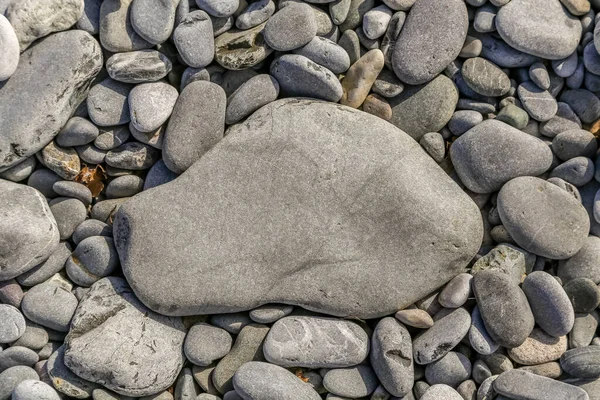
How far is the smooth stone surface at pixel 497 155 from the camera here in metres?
3.11

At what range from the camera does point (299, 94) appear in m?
3.22

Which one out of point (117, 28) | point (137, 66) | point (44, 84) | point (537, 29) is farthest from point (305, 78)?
point (44, 84)

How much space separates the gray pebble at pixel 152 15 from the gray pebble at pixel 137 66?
0.12 metres

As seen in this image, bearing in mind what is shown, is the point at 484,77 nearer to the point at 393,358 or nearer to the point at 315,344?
the point at 393,358

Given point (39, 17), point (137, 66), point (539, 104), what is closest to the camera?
point (39, 17)

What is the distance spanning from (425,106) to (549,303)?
1.27 m

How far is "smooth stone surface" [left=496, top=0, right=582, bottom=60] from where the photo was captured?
311 centimetres

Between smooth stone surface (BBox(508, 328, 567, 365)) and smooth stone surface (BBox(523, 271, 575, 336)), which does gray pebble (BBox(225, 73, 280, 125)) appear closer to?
smooth stone surface (BBox(523, 271, 575, 336))

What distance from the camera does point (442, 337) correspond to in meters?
3.04

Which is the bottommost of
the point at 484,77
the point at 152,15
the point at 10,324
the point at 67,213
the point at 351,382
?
the point at 351,382

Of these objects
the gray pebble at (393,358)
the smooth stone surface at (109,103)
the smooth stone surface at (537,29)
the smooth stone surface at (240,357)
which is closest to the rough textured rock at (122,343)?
the smooth stone surface at (240,357)

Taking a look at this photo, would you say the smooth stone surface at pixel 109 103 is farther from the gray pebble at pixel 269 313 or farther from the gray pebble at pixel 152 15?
the gray pebble at pixel 269 313

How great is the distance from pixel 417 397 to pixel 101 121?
2.36 meters

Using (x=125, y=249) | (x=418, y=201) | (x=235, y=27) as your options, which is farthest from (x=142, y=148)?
(x=418, y=201)
